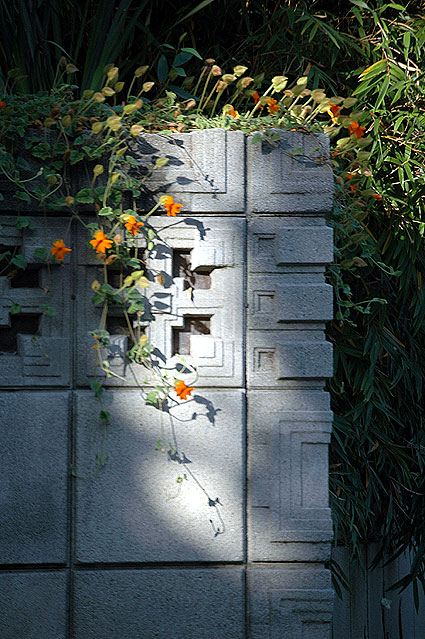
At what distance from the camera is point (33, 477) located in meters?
1.99

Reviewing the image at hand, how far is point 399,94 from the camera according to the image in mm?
2678

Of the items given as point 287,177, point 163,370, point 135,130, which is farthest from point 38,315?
point 287,177

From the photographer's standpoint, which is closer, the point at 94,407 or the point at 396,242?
the point at 94,407

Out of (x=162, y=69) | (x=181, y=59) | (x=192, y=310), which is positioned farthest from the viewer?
(x=162, y=69)

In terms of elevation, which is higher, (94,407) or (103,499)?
(94,407)

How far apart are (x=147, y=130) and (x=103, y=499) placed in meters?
1.15

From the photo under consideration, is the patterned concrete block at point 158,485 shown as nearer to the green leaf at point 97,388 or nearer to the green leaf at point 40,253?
the green leaf at point 97,388

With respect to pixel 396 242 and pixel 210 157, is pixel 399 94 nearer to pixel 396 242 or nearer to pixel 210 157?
pixel 396 242

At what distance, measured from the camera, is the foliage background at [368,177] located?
2.71 metres

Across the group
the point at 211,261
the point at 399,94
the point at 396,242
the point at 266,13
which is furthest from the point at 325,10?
the point at 211,261

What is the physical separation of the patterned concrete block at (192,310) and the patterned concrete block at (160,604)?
0.57 meters

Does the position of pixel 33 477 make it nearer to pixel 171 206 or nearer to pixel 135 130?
pixel 171 206

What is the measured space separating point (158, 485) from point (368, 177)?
4.65 ft

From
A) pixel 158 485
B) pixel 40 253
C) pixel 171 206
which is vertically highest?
pixel 171 206
